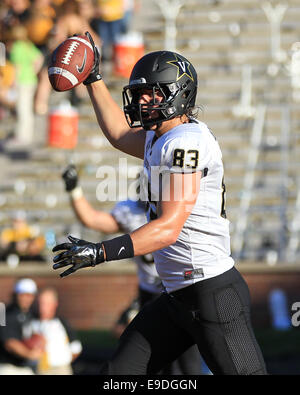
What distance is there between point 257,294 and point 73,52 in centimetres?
535

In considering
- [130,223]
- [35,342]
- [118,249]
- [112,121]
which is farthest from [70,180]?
[118,249]

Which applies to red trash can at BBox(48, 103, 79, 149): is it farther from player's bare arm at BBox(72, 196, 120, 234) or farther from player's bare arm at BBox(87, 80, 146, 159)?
player's bare arm at BBox(87, 80, 146, 159)

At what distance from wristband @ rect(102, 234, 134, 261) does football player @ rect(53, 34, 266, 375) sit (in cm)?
1

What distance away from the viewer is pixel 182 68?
12.7 ft

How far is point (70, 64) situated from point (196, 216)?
3.41 feet

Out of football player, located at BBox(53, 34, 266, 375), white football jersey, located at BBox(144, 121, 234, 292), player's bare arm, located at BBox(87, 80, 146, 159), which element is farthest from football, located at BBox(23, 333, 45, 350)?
white football jersey, located at BBox(144, 121, 234, 292)

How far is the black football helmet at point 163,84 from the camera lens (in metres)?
3.83

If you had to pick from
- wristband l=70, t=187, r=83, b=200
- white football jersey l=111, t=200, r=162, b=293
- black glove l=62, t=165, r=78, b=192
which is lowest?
white football jersey l=111, t=200, r=162, b=293

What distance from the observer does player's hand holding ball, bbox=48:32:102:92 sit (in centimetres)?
417

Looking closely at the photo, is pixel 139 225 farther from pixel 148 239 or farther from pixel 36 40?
pixel 36 40

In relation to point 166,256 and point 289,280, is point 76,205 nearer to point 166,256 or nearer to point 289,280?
point 166,256

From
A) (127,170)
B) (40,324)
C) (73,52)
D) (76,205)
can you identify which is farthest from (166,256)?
(127,170)

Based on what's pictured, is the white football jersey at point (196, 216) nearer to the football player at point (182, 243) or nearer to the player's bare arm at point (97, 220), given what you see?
the football player at point (182, 243)

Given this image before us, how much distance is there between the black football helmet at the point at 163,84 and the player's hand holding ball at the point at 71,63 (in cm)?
42
